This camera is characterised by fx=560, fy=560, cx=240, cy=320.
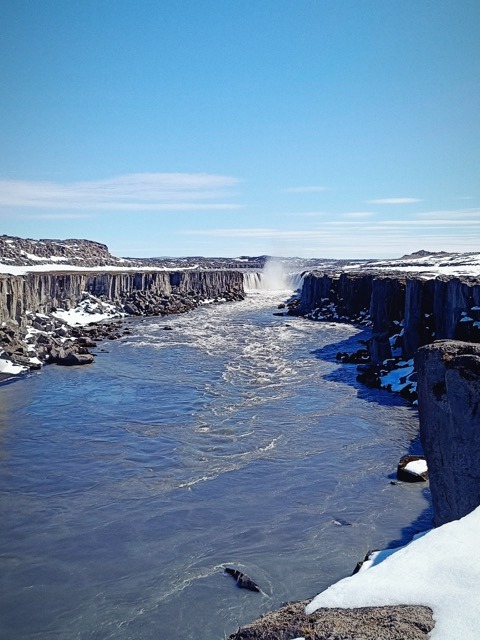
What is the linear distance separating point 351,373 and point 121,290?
3932 cm

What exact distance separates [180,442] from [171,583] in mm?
7397

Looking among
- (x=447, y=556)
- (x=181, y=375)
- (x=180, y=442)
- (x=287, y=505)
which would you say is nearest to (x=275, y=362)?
(x=181, y=375)

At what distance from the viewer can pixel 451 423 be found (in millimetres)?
8812

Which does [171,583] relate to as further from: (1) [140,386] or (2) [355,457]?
(1) [140,386]

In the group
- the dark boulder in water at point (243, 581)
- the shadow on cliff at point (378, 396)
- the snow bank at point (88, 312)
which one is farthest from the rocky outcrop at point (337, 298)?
the dark boulder in water at point (243, 581)

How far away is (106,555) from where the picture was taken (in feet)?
35.1

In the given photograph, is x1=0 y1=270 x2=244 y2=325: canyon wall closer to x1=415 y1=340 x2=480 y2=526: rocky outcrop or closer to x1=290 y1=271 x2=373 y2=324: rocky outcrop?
x1=290 y1=271 x2=373 y2=324: rocky outcrop

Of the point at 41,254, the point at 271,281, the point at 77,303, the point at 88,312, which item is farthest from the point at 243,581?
the point at 271,281

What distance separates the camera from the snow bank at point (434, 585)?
4398mm

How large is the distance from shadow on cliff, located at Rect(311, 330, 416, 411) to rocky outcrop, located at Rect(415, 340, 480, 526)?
12.3 m

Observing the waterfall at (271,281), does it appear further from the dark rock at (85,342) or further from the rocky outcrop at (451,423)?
the rocky outcrop at (451,423)

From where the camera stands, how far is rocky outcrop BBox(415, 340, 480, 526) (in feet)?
27.7

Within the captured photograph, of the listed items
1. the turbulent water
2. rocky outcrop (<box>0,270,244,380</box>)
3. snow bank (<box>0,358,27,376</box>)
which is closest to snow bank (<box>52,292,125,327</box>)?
rocky outcrop (<box>0,270,244,380</box>)

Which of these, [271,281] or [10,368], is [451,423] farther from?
[271,281]
